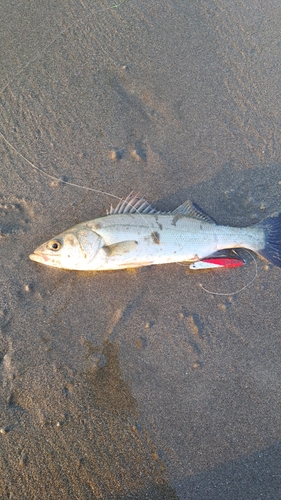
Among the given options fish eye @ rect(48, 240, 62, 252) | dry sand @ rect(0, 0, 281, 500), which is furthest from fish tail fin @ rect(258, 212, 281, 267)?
fish eye @ rect(48, 240, 62, 252)

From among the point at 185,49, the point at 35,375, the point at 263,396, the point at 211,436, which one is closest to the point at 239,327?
the point at 263,396

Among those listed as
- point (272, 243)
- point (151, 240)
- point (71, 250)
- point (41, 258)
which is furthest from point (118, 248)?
point (272, 243)

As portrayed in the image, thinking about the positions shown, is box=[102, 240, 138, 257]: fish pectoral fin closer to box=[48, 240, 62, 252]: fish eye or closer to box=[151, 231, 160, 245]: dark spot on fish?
box=[151, 231, 160, 245]: dark spot on fish

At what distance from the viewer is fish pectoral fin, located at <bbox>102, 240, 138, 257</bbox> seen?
14.2ft

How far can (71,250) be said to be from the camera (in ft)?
14.0

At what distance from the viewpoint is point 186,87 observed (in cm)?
505

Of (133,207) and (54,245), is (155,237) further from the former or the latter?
(54,245)

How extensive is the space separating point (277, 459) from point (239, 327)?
64.2 inches

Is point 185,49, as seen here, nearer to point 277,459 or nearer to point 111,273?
point 111,273

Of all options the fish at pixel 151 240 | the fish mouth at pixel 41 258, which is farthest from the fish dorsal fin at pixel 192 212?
the fish mouth at pixel 41 258

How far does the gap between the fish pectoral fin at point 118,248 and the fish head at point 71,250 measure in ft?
0.42

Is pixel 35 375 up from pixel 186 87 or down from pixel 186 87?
down

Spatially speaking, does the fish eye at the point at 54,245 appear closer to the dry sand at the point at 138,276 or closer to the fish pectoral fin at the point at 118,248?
the dry sand at the point at 138,276

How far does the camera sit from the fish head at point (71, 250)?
4.28 m
